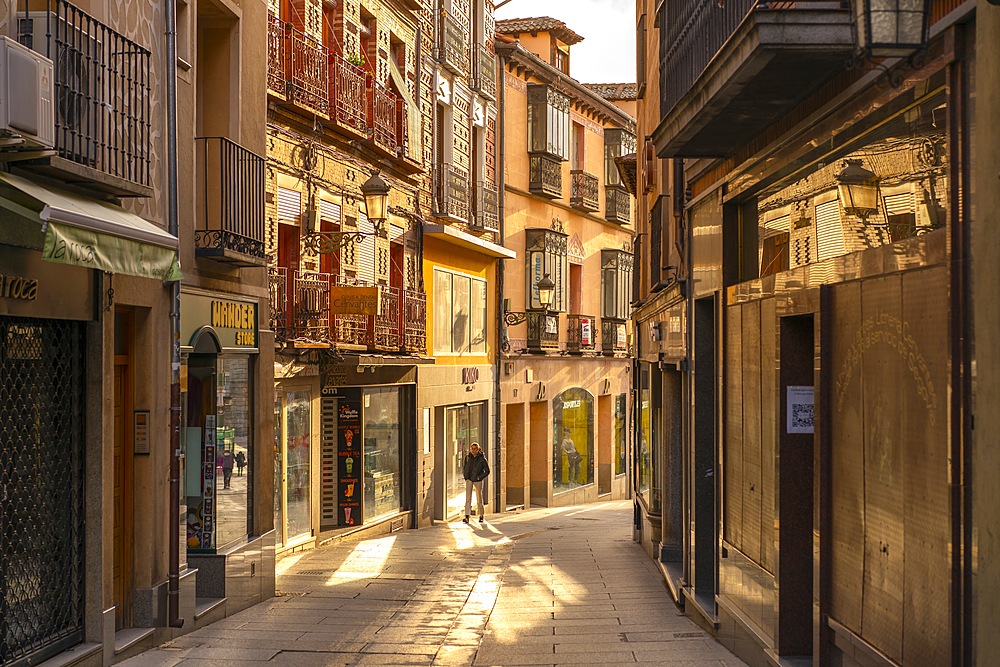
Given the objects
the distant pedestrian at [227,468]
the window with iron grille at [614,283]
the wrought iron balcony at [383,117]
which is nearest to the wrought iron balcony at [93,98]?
the distant pedestrian at [227,468]

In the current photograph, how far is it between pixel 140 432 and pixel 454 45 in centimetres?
1755

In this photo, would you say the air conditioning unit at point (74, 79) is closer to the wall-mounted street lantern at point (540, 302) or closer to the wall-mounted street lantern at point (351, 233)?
the wall-mounted street lantern at point (351, 233)

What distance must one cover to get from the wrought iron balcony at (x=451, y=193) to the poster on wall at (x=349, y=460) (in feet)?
20.6

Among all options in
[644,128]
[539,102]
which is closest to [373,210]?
[644,128]

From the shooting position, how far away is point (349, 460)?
69.1 ft

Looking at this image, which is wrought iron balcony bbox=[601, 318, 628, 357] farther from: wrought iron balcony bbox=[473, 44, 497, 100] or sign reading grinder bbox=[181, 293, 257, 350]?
sign reading grinder bbox=[181, 293, 257, 350]

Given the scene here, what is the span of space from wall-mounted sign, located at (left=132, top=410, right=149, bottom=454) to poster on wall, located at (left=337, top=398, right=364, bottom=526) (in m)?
9.89

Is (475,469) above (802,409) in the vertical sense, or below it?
below

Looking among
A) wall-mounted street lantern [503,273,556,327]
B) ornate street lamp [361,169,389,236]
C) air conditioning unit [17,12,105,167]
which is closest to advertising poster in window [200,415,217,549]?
air conditioning unit [17,12,105,167]

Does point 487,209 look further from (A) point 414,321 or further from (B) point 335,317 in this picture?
(B) point 335,317

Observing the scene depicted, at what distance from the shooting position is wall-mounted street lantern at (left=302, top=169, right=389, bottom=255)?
18.7m

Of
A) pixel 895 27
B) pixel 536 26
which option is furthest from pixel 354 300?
pixel 536 26

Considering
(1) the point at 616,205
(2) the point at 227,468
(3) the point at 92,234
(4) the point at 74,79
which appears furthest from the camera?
(1) the point at 616,205

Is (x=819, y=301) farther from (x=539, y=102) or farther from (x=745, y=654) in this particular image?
(x=539, y=102)
